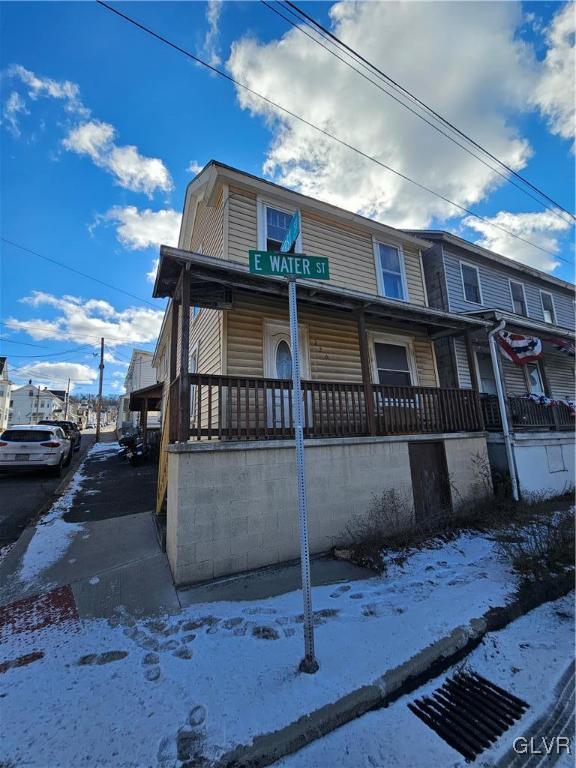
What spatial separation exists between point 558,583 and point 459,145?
7766 millimetres

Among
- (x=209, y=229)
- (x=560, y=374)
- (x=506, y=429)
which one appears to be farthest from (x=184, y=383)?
(x=560, y=374)

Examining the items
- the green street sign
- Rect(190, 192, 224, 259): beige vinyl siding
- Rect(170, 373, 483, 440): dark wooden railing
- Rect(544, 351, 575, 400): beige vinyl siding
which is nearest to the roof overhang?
Rect(190, 192, 224, 259): beige vinyl siding

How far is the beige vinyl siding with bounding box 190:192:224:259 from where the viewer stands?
729 centimetres

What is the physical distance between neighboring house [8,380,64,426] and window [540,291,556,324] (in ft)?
252

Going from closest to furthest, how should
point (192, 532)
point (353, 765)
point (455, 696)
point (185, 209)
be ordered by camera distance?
1. point (353, 765)
2. point (455, 696)
3. point (192, 532)
4. point (185, 209)

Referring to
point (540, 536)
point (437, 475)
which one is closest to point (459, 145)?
point (437, 475)

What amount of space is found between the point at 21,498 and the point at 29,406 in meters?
77.9

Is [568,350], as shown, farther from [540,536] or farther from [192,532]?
[192,532]

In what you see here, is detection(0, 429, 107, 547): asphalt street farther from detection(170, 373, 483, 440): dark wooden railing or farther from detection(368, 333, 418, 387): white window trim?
detection(368, 333, 418, 387): white window trim

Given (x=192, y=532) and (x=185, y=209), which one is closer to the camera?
(x=192, y=532)

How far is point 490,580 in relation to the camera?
3.86m

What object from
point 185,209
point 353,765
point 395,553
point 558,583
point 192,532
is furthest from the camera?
point 185,209

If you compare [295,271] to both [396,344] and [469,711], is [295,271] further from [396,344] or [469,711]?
[396,344]

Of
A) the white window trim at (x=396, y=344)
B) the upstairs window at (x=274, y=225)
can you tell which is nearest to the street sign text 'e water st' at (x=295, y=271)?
the upstairs window at (x=274, y=225)
